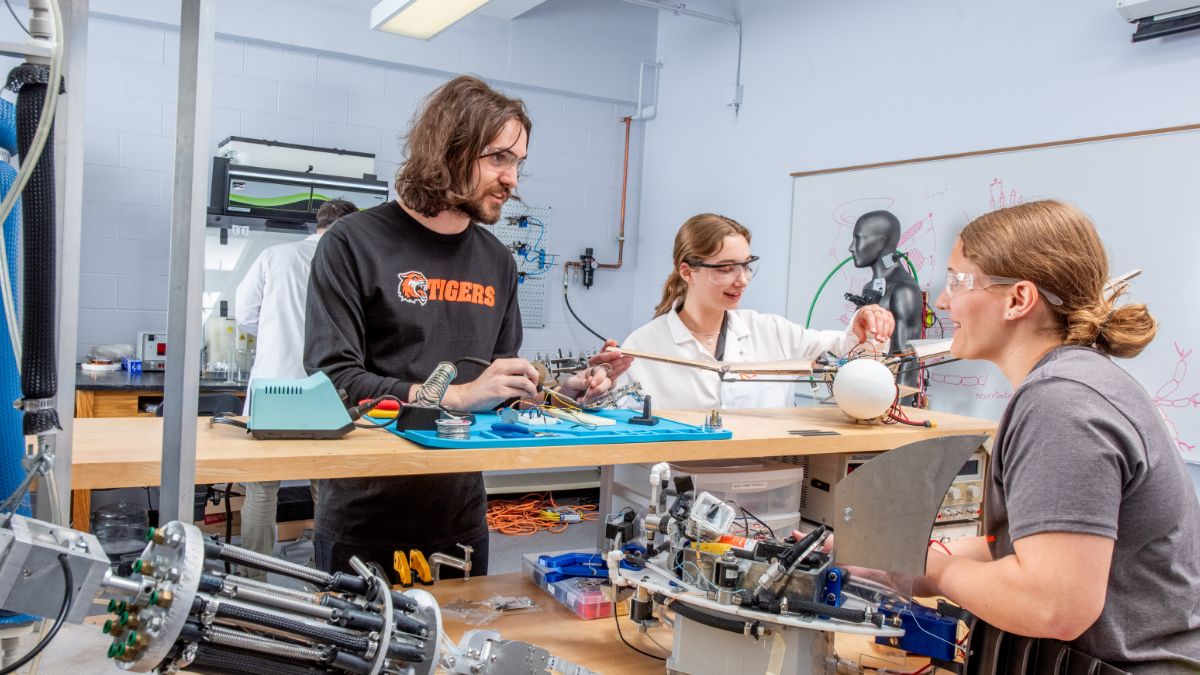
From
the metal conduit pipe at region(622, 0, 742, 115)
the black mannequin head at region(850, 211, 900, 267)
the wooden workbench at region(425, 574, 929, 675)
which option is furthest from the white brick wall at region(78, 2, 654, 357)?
the wooden workbench at region(425, 574, 929, 675)

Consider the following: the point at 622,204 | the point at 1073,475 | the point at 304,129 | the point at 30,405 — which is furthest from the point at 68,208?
the point at 622,204

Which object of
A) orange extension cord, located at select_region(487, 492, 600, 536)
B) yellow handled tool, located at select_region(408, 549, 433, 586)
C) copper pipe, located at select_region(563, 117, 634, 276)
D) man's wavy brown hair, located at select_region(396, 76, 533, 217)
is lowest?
orange extension cord, located at select_region(487, 492, 600, 536)

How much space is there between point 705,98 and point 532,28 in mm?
1167

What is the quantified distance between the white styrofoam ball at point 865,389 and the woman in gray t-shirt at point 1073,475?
2.17 ft

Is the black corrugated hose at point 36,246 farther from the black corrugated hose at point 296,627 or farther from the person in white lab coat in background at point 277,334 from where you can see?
the person in white lab coat in background at point 277,334

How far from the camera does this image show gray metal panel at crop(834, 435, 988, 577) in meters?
1.21

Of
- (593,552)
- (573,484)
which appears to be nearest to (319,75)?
(573,484)

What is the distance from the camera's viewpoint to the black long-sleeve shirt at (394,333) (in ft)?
5.59

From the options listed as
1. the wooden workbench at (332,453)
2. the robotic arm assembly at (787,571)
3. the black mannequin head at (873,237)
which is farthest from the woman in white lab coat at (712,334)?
the black mannequin head at (873,237)

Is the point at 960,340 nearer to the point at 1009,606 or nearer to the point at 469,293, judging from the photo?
the point at 1009,606

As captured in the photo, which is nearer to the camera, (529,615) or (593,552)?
(529,615)

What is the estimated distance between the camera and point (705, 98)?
5422 mm

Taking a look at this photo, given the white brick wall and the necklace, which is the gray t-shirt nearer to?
the necklace

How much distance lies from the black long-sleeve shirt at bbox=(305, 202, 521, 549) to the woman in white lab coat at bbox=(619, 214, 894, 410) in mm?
762
